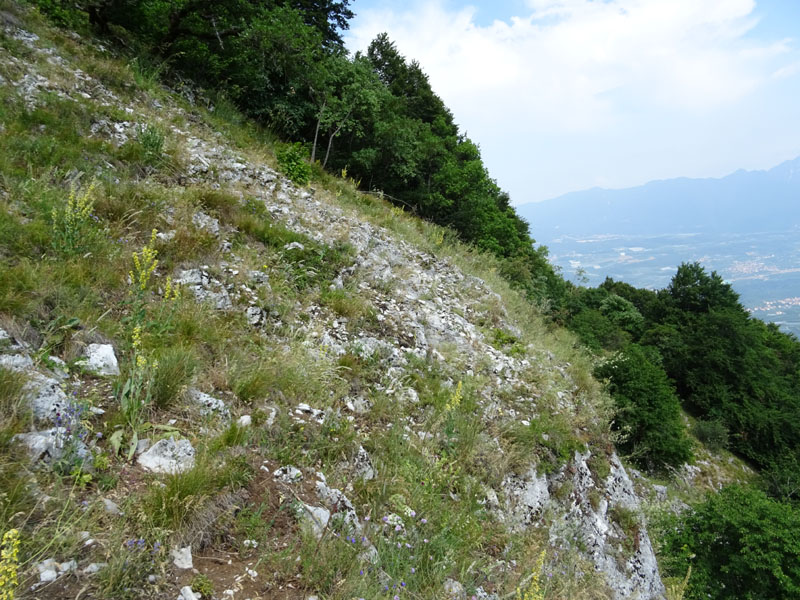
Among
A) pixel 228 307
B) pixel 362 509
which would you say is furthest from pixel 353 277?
pixel 362 509

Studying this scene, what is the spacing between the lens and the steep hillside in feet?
8.07

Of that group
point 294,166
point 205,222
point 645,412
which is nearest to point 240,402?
point 205,222

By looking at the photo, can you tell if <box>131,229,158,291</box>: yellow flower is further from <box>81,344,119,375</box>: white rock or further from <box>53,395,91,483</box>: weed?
<box>53,395,91,483</box>: weed

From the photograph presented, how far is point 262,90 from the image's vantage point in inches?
563

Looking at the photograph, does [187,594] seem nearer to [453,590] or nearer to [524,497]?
[453,590]

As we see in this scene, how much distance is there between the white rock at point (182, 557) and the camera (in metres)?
2.33

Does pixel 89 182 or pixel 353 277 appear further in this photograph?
pixel 353 277

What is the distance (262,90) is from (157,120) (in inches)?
244

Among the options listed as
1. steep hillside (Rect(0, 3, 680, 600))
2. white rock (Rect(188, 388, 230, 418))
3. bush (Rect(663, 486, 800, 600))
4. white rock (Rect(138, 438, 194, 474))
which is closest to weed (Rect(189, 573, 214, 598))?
steep hillside (Rect(0, 3, 680, 600))

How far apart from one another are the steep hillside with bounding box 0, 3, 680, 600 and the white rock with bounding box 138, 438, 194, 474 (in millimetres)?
13

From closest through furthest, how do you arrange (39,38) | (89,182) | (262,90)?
(89,182), (39,38), (262,90)

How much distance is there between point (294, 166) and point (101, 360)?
9421 millimetres

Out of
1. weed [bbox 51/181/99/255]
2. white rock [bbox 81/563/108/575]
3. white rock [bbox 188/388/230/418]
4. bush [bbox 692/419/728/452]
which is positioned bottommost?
bush [bbox 692/419/728/452]

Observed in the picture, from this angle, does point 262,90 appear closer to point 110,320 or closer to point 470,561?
point 110,320
